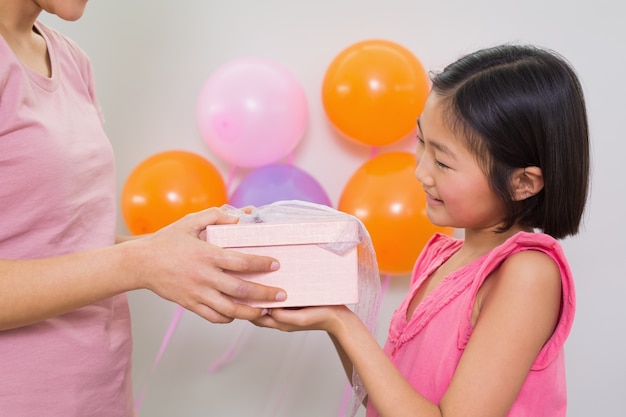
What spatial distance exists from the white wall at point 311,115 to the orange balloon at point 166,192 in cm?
28

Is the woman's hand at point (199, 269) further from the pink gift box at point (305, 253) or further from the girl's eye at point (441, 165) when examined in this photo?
the girl's eye at point (441, 165)

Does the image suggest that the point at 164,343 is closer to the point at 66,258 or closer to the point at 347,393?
the point at 347,393

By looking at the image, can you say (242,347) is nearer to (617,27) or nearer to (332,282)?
(332,282)

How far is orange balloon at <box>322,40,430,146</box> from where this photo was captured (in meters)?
1.57

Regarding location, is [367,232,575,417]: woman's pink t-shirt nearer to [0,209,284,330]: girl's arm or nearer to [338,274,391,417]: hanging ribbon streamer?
[0,209,284,330]: girl's arm

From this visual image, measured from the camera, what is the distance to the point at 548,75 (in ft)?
3.09

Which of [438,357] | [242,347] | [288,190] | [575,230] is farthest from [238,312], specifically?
[242,347]

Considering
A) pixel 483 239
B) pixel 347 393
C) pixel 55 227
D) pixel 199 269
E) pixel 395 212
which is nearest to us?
pixel 199 269

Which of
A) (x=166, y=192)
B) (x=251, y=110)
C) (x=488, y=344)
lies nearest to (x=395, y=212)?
(x=251, y=110)

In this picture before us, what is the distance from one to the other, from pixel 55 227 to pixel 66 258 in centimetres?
10

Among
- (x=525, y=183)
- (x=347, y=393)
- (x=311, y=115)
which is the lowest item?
(x=347, y=393)

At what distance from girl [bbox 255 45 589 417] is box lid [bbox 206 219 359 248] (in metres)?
0.10

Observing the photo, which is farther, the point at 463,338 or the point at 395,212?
the point at 395,212

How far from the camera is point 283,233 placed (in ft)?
2.74
